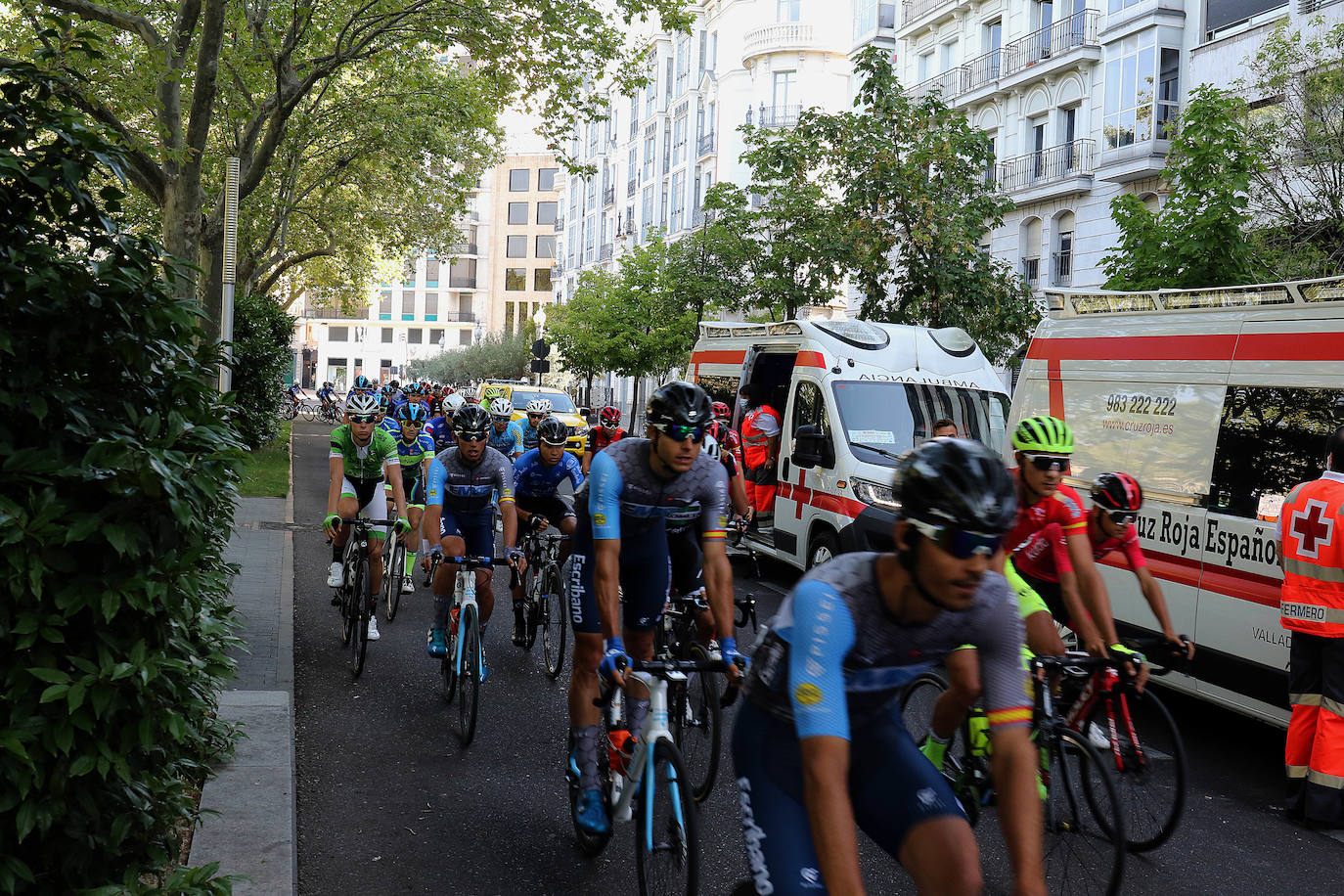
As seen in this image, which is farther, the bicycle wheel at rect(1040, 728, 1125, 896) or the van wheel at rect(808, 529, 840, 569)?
the van wheel at rect(808, 529, 840, 569)

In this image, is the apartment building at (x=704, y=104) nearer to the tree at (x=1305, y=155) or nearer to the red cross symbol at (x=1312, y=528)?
the tree at (x=1305, y=155)

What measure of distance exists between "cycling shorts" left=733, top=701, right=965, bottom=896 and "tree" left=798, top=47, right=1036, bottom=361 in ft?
53.4

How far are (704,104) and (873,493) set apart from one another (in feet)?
164

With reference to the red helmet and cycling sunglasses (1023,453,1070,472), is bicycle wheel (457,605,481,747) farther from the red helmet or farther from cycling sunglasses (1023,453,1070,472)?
the red helmet

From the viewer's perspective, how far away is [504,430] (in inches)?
487

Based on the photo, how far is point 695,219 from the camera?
185 ft

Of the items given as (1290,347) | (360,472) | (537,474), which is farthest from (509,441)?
(1290,347)

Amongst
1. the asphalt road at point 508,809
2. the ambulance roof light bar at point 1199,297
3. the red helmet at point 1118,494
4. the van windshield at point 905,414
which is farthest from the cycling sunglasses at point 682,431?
the van windshield at point 905,414

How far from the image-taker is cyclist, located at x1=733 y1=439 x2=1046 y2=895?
8.41 ft

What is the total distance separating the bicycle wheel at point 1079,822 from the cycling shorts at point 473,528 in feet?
14.2

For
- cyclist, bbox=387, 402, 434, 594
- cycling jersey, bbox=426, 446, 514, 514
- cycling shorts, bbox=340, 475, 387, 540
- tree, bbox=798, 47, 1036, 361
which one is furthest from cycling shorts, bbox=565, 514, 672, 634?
tree, bbox=798, 47, 1036, 361

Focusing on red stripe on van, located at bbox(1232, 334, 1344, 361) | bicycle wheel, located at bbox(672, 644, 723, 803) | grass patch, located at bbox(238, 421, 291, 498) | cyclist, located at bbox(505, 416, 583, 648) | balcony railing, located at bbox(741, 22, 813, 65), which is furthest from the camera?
balcony railing, located at bbox(741, 22, 813, 65)

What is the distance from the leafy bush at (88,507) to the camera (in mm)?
3305

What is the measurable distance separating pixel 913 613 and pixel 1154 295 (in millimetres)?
6382
